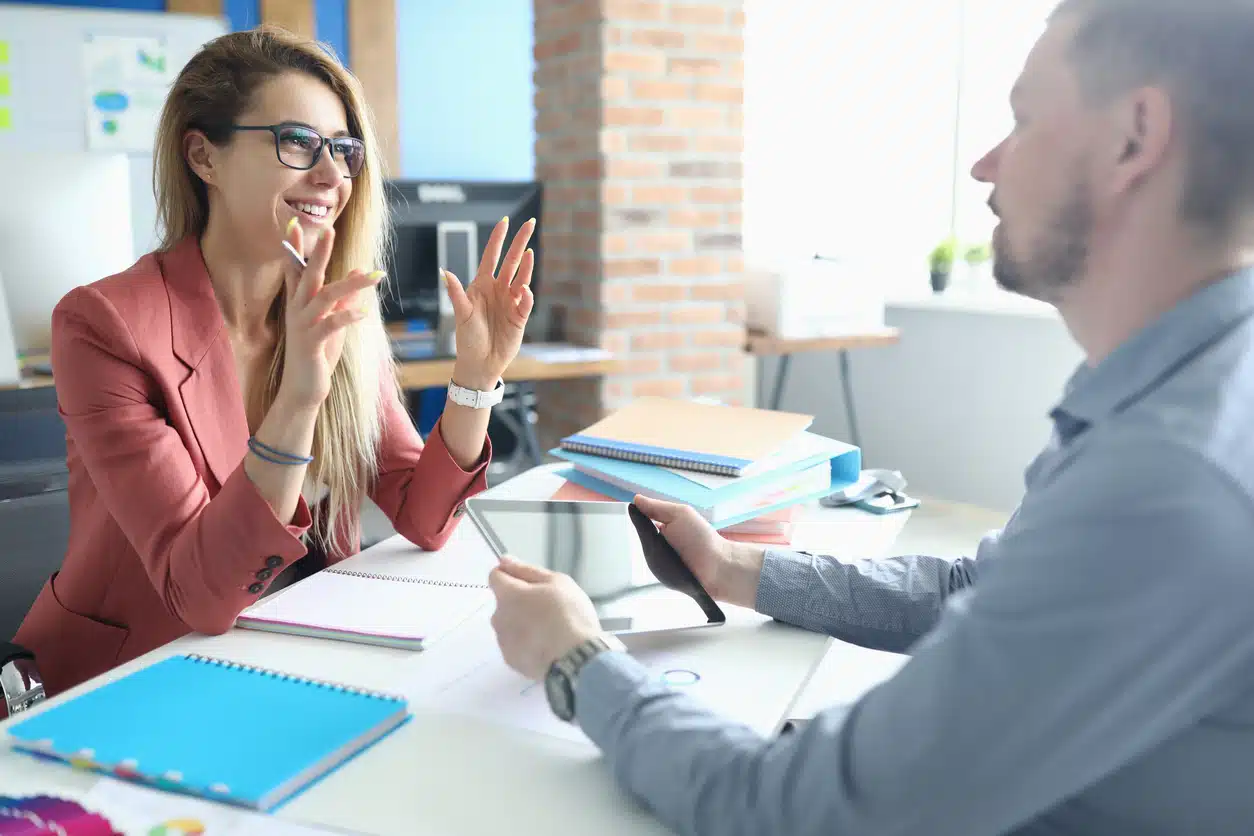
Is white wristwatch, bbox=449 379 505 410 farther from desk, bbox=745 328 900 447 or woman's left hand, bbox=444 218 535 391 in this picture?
desk, bbox=745 328 900 447

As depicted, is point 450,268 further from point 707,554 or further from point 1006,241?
point 1006,241

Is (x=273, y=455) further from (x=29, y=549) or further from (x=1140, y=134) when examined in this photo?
(x=1140, y=134)

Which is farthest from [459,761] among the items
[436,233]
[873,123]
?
[873,123]

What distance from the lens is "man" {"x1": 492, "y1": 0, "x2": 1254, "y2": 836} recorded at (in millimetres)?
598

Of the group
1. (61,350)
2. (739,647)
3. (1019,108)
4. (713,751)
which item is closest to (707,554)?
(739,647)

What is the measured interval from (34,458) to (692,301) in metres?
2.37

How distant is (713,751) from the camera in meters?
0.74

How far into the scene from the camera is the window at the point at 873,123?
14.1ft

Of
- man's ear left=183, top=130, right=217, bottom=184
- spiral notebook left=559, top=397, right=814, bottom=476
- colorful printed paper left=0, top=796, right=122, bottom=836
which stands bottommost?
colorful printed paper left=0, top=796, right=122, bottom=836

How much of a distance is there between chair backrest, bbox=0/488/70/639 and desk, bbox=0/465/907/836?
1.30ft

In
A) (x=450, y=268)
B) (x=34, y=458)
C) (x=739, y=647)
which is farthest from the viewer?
(x=450, y=268)

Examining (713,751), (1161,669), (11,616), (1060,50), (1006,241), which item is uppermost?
(1060,50)

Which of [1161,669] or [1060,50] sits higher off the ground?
[1060,50]

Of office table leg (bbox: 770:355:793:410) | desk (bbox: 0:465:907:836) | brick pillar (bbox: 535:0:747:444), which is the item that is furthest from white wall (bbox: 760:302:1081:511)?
desk (bbox: 0:465:907:836)
